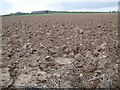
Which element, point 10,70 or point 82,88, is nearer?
point 82,88

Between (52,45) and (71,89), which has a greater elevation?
(52,45)

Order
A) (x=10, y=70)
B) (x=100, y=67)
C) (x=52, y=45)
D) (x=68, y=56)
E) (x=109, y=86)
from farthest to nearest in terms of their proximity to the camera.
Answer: (x=52, y=45), (x=68, y=56), (x=10, y=70), (x=100, y=67), (x=109, y=86)

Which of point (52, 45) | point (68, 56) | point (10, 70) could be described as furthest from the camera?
point (52, 45)

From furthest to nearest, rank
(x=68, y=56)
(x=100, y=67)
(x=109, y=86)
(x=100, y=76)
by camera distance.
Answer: (x=68, y=56) < (x=100, y=67) < (x=100, y=76) < (x=109, y=86)

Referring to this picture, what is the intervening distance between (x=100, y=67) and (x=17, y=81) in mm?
2206

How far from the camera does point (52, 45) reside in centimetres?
930

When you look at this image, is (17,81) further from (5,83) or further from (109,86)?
(109,86)

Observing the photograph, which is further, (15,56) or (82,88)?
(15,56)

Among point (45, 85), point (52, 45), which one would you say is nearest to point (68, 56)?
point (52, 45)

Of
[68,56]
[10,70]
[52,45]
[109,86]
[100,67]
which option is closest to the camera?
[109,86]

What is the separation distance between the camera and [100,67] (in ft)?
22.8

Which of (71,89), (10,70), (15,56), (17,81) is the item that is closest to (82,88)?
(71,89)

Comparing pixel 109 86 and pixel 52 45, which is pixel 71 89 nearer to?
pixel 109 86

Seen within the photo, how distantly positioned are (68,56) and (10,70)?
1.84 metres
